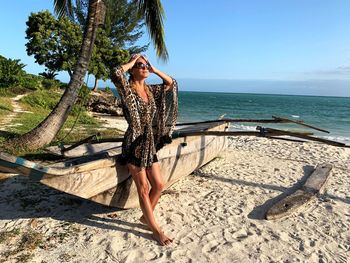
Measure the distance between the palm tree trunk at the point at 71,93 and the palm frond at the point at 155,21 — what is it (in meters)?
1.21

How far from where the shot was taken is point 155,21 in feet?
25.4

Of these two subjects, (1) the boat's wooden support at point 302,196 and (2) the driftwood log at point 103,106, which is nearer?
(1) the boat's wooden support at point 302,196

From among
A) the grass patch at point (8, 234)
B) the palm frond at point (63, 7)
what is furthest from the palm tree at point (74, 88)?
the grass patch at point (8, 234)

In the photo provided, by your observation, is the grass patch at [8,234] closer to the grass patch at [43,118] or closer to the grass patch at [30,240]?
the grass patch at [30,240]

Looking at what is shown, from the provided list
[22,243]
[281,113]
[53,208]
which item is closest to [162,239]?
[22,243]

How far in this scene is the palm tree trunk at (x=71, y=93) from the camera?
258 inches

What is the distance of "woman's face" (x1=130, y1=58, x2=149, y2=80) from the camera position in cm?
353

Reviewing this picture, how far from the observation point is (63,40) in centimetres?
2358

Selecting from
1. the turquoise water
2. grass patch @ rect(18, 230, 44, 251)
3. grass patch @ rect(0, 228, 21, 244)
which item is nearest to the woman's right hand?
grass patch @ rect(18, 230, 44, 251)

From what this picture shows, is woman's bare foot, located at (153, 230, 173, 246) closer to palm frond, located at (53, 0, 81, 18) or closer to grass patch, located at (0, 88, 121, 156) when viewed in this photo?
grass patch, located at (0, 88, 121, 156)

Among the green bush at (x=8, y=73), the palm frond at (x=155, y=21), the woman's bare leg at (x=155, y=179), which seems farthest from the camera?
the green bush at (x=8, y=73)

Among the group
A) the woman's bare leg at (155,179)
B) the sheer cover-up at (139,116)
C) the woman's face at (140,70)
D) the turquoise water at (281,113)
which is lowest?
the turquoise water at (281,113)

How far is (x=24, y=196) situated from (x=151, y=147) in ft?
7.63

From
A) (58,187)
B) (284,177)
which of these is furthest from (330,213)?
(58,187)
